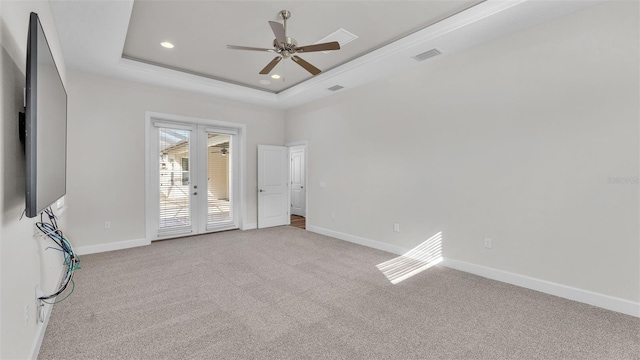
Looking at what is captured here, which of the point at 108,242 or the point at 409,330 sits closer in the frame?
the point at 409,330

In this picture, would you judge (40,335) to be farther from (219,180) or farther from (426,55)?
(426,55)

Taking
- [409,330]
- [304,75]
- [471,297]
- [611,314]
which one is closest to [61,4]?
[304,75]

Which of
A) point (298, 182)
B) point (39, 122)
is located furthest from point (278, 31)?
point (298, 182)

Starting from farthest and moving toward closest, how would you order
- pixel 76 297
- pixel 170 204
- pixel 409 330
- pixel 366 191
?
pixel 170 204
pixel 366 191
pixel 76 297
pixel 409 330

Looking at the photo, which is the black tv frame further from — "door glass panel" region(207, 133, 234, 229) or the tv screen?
"door glass panel" region(207, 133, 234, 229)

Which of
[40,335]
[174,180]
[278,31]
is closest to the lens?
[40,335]

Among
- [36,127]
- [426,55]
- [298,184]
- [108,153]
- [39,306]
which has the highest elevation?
[426,55]

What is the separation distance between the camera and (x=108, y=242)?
447 cm

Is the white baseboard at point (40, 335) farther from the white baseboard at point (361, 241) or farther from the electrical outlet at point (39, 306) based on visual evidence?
the white baseboard at point (361, 241)

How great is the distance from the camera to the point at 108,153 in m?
4.46

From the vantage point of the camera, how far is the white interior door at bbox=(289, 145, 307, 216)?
8203 mm

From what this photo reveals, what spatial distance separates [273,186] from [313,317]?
4.29 meters

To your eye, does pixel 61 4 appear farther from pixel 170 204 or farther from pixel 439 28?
pixel 439 28

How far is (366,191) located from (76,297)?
Answer: 157 inches
